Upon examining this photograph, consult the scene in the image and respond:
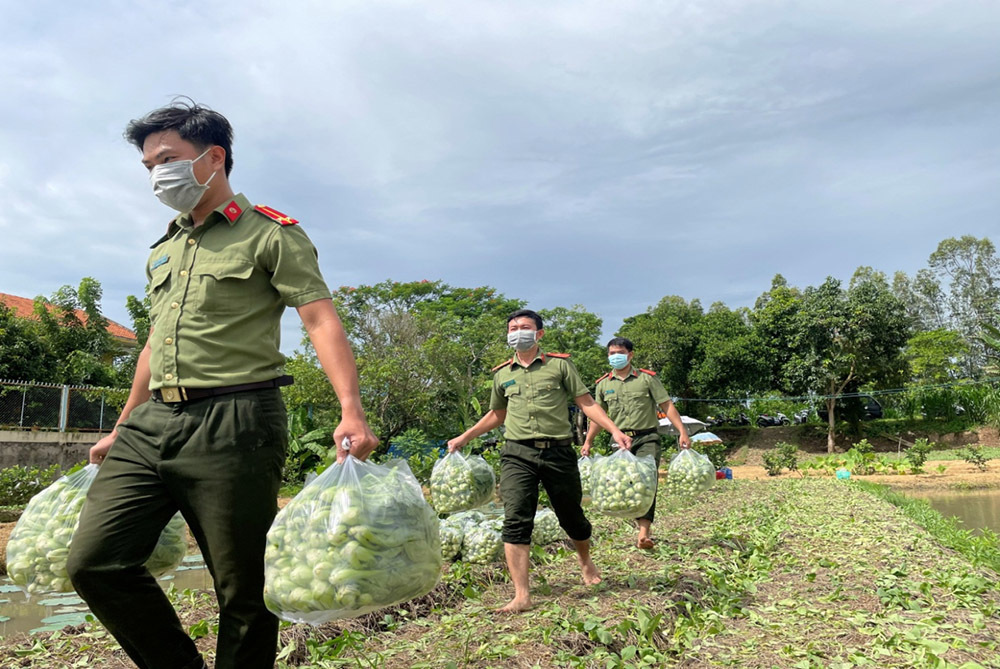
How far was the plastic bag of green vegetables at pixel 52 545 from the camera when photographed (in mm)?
2482

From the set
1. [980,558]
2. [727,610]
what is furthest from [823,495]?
[727,610]

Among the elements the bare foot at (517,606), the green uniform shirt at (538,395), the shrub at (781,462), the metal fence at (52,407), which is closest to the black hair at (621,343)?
the green uniform shirt at (538,395)

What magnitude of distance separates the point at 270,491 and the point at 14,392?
1340 cm

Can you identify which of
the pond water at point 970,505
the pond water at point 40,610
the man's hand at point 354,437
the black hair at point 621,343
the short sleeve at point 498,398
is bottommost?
the pond water at point 40,610

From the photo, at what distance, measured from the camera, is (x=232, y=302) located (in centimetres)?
228

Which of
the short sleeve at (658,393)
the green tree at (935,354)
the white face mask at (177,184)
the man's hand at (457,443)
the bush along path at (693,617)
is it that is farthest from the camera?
the green tree at (935,354)

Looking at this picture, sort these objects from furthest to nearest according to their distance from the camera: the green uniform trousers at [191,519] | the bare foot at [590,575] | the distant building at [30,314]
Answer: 1. the distant building at [30,314]
2. the bare foot at [590,575]
3. the green uniform trousers at [191,519]

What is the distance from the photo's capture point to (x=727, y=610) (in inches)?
153

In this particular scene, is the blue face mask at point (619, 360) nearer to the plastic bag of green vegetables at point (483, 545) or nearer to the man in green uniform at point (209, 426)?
the plastic bag of green vegetables at point (483, 545)

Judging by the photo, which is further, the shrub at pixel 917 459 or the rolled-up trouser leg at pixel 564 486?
the shrub at pixel 917 459

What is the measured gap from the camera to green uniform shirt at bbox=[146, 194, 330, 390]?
223cm

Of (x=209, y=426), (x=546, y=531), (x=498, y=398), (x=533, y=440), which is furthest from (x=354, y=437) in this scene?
(x=546, y=531)

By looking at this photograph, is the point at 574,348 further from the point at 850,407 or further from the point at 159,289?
the point at 159,289

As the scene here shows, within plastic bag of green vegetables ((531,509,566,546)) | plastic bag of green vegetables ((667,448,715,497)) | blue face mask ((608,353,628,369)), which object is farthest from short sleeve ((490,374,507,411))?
plastic bag of green vegetables ((667,448,715,497))
